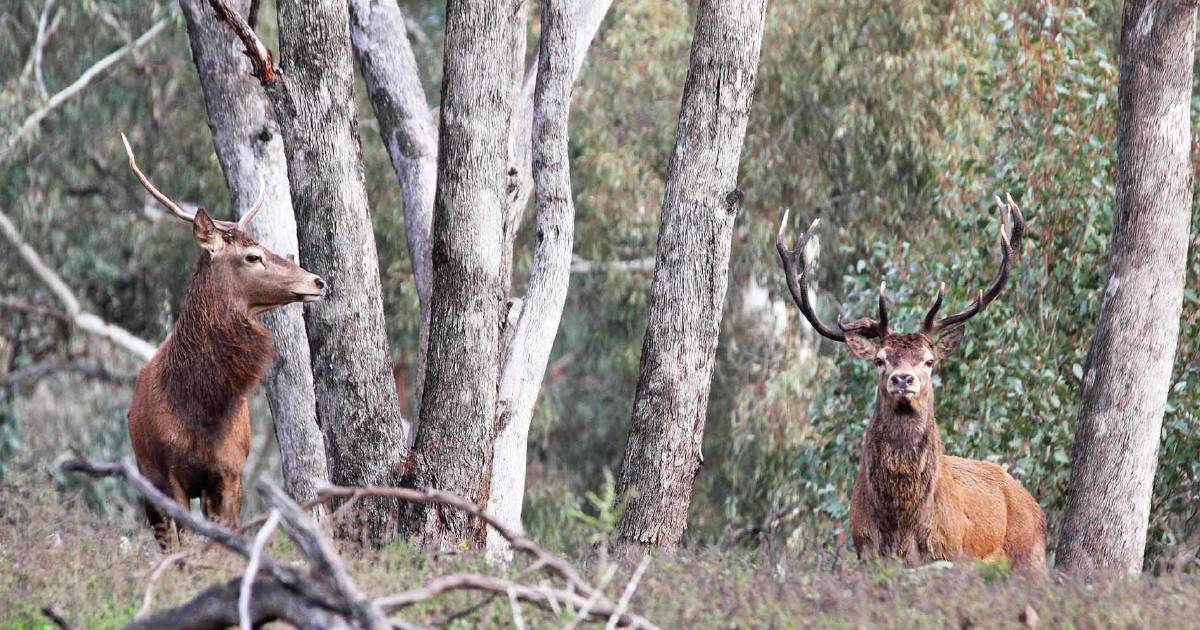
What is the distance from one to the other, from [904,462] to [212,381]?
347 centimetres

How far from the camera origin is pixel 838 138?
59.0 feet

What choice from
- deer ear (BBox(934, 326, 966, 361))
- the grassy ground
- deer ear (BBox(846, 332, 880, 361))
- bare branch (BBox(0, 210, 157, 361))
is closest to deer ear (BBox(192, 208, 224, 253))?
the grassy ground

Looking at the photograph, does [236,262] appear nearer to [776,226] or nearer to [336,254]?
[336,254]

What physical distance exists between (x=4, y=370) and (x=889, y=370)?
56.7ft

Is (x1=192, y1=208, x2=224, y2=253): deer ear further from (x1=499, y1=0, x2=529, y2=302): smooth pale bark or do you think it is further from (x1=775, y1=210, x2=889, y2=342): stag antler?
(x1=775, y1=210, x2=889, y2=342): stag antler

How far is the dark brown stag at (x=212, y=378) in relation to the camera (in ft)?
27.3

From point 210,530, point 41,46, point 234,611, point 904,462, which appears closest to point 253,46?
point 210,530

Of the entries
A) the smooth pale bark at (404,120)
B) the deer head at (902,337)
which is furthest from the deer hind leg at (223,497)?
the deer head at (902,337)

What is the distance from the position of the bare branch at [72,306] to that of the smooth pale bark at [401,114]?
12121mm

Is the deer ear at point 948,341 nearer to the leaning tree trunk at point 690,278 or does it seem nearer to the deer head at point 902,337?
the deer head at point 902,337

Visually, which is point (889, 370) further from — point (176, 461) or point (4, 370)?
point (4, 370)

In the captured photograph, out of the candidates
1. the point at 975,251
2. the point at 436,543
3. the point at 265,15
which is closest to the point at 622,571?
the point at 436,543

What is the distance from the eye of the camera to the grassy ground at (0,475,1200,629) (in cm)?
494

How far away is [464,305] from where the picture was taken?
6.89m
